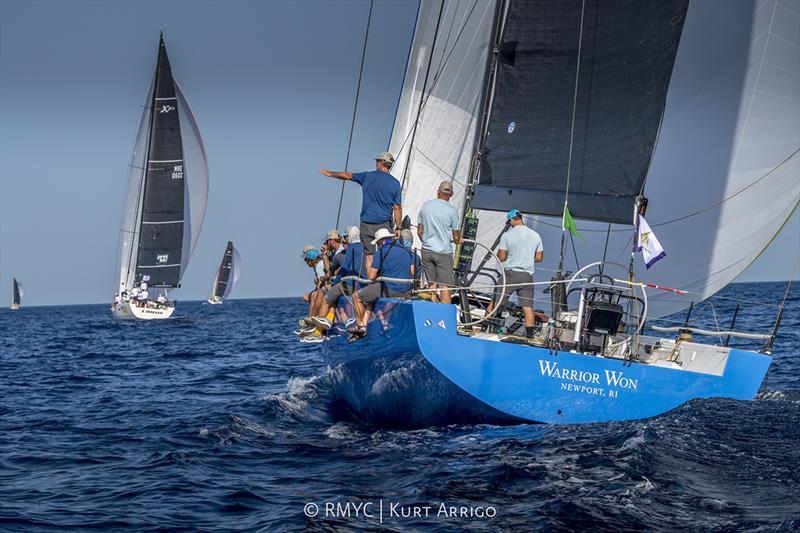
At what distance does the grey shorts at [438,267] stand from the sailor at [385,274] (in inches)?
5.7

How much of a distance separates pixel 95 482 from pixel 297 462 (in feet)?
5.41

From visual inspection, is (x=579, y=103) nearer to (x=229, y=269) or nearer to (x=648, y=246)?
(x=648, y=246)

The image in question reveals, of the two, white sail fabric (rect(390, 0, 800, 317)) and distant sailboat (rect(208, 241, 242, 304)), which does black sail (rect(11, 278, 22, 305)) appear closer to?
distant sailboat (rect(208, 241, 242, 304))

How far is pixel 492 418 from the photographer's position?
8.62 metres

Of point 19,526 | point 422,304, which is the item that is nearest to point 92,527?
point 19,526

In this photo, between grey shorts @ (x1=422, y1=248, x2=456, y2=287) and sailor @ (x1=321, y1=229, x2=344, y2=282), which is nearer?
grey shorts @ (x1=422, y1=248, x2=456, y2=287)

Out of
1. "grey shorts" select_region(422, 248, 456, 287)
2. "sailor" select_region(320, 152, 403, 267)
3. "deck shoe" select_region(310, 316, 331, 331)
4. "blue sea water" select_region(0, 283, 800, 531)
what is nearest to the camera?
"blue sea water" select_region(0, 283, 800, 531)

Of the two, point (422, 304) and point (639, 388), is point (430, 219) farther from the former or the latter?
point (639, 388)

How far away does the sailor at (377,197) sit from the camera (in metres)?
10.1

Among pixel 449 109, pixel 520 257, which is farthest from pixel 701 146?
pixel 520 257

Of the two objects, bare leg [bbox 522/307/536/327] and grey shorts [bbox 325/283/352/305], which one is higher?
bare leg [bbox 522/307/536/327]

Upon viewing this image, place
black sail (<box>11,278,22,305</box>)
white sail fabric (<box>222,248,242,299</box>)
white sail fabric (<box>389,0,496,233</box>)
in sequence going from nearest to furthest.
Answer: white sail fabric (<box>389,0,496,233</box>) → white sail fabric (<box>222,248,242,299</box>) → black sail (<box>11,278,22,305</box>)

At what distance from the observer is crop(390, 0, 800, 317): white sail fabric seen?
1072 cm

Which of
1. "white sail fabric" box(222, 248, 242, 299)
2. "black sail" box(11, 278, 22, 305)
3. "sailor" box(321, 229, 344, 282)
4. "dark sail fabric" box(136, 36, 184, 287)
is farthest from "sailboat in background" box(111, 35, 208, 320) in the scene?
"black sail" box(11, 278, 22, 305)
